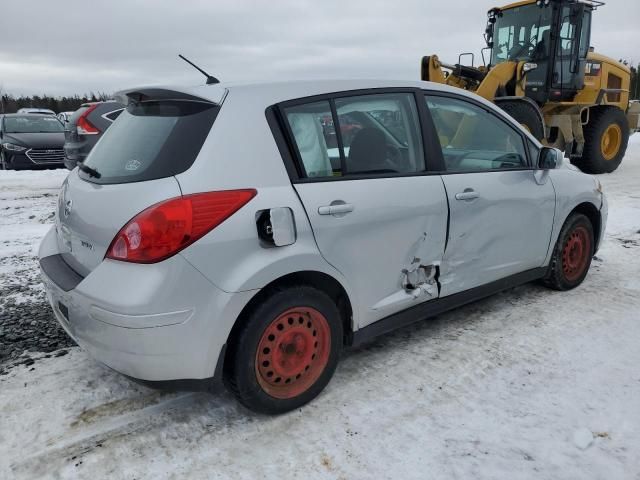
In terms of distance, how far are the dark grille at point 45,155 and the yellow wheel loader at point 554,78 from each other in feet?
26.9

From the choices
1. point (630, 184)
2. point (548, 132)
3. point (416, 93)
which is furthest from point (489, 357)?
point (548, 132)

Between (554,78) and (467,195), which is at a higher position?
(554,78)

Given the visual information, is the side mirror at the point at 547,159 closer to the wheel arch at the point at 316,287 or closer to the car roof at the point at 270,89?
the car roof at the point at 270,89

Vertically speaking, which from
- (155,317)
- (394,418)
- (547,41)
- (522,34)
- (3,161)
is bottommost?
(394,418)

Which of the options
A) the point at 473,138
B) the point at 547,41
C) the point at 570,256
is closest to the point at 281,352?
the point at 473,138

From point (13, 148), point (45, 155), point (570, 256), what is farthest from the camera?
point (45, 155)

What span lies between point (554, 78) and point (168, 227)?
393 inches

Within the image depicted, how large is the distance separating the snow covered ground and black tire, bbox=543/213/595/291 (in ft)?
1.88

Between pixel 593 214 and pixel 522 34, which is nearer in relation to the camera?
pixel 593 214

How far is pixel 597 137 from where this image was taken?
1138cm

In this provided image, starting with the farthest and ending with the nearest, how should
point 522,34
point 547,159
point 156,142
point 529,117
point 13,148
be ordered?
point 13,148 < point 522,34 < point 529,117 < point 547,159 < point 156,142

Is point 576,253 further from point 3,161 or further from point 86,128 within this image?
point 3,161

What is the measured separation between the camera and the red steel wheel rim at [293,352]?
2613mm

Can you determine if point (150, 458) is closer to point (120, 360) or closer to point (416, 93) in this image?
point (120, 360)
